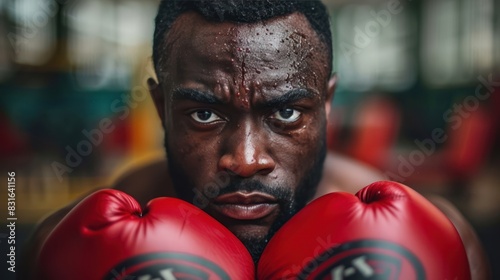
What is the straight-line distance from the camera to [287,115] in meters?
1.36

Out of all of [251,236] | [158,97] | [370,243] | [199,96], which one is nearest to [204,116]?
[199,96]

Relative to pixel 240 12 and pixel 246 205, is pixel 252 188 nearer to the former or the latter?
pixel 246 205

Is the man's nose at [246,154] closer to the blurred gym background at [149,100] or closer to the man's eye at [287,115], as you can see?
the man's eye at [287,115]

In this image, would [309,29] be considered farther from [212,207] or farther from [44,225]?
[44,225]

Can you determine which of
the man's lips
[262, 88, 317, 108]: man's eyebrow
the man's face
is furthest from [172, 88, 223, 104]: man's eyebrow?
the man's lips

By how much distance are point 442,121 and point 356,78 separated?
29 centimetres

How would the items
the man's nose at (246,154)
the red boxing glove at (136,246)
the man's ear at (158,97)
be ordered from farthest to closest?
the man's ear at (158,97) < the man's nose at (246,154) < the red boxing glove at (136,246)

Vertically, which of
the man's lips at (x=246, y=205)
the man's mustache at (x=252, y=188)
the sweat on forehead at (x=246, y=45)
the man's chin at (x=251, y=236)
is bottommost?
the man's chin at (x=251, y=236)

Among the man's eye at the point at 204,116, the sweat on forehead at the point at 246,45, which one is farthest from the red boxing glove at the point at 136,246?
the sweat on forehead at the point at 246,45

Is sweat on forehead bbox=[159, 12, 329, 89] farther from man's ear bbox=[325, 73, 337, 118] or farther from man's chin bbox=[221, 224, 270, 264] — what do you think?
man's chin bbox=[221, 224, 270, 264]

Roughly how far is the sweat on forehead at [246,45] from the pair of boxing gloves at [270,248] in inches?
13.0

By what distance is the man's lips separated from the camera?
133cm

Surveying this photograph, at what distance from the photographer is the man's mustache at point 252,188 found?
1314 mm

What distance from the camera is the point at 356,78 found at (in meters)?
1.55
